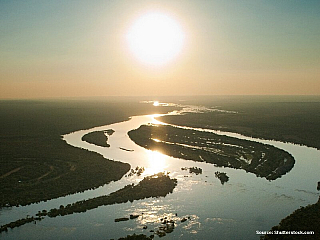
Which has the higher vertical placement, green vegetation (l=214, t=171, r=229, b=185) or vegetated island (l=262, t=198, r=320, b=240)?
vegetated island (l=262, t=198, r=320, b=240)

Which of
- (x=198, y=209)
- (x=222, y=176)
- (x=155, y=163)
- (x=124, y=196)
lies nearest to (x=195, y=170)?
(x=222, y=176)

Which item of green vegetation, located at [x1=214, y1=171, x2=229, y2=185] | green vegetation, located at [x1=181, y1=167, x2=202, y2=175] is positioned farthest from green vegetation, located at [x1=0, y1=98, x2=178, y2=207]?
green vegetation, located at [x1=214, y1=171, x2=229, y2=185]

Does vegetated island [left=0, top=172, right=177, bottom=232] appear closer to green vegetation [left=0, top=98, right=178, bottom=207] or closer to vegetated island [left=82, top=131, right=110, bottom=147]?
green vegetation [left=0, top=98, right=178, bottom=207]

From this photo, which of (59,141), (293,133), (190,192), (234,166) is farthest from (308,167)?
(59,141)

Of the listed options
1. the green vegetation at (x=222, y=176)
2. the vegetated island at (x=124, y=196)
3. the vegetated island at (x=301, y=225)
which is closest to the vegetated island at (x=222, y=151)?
the green vegetation at (x=222, y=176)

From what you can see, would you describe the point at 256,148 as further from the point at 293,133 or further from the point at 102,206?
the point at 102,206

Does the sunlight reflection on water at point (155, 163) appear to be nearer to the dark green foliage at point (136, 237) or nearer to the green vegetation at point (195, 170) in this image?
the green vegetation at point (195, 170)
